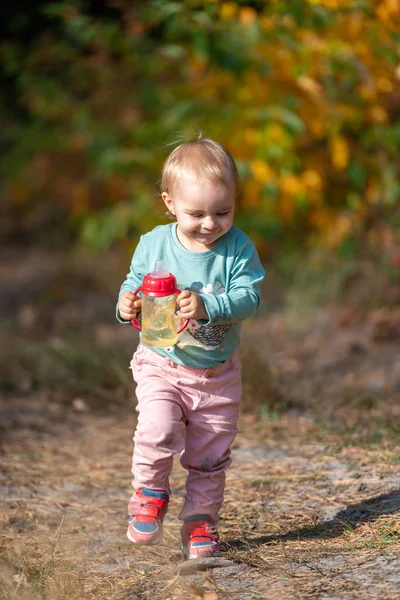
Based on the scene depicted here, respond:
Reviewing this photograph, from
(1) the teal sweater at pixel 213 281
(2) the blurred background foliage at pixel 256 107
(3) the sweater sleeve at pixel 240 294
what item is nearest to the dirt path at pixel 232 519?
(1) the teal sweater at pixel 213 281

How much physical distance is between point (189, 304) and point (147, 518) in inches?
27.3

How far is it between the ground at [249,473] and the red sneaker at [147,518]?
9cm

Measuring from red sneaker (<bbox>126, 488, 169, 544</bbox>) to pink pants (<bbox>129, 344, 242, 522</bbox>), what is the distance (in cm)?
3

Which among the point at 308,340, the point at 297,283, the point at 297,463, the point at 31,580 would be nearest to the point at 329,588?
the point at 31,580

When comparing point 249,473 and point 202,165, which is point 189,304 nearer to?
point 202,165

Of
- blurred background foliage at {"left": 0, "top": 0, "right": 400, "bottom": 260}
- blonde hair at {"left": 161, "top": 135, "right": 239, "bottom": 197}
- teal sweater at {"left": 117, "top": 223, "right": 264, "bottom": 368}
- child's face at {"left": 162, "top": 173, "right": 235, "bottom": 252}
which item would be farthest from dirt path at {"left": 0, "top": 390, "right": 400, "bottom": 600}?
blurred background foliage at {"left": 0, "top": 0, "right": 400, "bottom": 260}

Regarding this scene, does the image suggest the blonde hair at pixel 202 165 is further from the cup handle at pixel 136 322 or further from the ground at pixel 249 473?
the ground at pixel 249 473

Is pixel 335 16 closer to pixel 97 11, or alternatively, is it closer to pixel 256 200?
pixel 256 200

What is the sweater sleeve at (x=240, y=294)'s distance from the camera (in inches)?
101

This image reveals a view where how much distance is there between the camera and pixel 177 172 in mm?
2627

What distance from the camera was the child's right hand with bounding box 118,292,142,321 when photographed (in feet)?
8.69

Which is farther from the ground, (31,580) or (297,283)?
(31,580)

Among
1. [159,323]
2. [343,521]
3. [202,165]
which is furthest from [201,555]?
[202,165]

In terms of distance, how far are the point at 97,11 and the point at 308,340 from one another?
381cm
